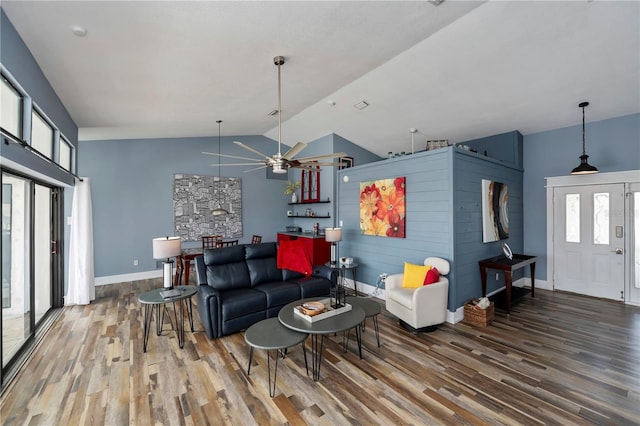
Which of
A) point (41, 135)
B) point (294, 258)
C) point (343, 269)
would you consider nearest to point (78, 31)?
point (41, 135)

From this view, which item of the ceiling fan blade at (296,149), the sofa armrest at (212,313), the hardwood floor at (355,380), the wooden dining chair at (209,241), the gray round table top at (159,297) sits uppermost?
the ceiling fan blade at (296,149)

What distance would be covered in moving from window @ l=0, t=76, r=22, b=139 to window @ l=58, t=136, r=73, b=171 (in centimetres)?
142

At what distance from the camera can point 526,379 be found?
253 cm

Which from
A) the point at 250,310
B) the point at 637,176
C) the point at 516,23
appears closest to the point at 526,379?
the point at 250,310

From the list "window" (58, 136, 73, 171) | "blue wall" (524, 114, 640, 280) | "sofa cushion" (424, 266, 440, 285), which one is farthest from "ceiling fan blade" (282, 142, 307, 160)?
"blue wall" (524, 114, 640, 280)

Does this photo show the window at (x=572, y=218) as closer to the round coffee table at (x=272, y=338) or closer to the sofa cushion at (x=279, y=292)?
the sofa cushion at (x=279, y=292)

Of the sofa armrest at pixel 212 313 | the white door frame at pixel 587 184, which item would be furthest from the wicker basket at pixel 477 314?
the sofa armrest at pixel 212 313

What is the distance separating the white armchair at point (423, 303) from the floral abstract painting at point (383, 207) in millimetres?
949

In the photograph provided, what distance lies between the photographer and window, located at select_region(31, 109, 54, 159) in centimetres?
293

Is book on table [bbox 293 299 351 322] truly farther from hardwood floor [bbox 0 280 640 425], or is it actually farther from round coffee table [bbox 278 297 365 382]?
hardwood floor [bbox 0 280 640 425]

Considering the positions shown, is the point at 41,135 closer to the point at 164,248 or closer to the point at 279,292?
the point at 164,248

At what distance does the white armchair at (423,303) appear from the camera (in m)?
3.39

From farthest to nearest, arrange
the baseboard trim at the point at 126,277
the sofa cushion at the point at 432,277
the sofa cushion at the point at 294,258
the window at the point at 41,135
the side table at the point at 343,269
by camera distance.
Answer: the baseboard trim at the point at 126,277, the side table at the point at 343,269, the sofa cushion at the point at 294,258, the sofa cushion at the point at 432,277, the window at the point at 41,135

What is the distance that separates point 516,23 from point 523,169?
3.51 metres
